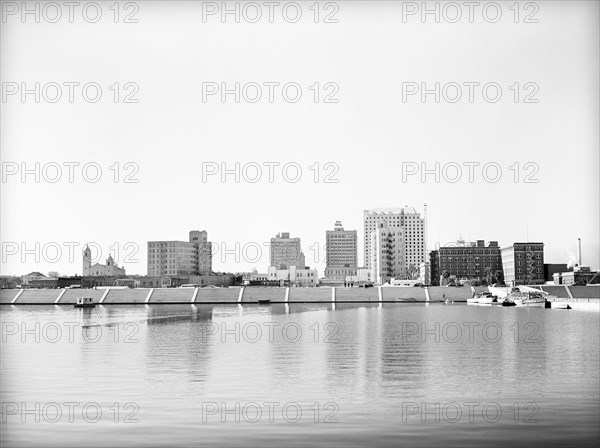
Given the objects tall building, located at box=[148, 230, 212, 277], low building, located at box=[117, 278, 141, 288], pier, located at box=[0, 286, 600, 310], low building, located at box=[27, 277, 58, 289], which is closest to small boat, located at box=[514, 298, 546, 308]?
pier, located at box=[0, 286, 600, 310]

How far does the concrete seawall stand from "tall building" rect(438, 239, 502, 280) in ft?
192

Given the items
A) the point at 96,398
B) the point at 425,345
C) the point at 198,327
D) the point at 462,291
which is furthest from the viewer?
the point at 462,291

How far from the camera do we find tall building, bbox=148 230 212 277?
161500 mm

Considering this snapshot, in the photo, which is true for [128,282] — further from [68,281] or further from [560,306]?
[560,306]

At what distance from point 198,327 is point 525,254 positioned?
127221 millimetres

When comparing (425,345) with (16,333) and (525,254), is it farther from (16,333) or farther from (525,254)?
(525,254)

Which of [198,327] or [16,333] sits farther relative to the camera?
[198,327]

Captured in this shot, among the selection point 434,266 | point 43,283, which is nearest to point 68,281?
point 43,283

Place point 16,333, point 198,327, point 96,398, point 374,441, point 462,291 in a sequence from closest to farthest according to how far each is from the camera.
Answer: point 374,441, point 96,398, point 16,333, point 198,327, point 462,291

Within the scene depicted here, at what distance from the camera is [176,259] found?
161750mm

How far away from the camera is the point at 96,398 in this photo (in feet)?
64.0

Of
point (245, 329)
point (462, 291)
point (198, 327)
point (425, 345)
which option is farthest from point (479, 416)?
point (462, 291)

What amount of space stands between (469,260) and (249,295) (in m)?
80.7

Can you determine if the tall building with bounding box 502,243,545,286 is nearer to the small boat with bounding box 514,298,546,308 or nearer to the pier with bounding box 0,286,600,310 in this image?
the pier with bounding box 0,286,600,310
